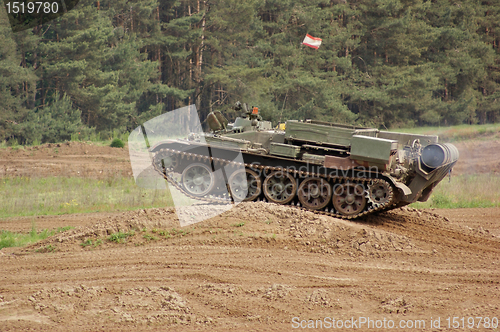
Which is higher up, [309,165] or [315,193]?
[309,165]

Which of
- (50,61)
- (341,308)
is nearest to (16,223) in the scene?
(341,308)

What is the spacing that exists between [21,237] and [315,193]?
267 inches

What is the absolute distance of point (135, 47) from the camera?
33.5m

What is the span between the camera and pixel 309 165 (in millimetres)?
11836

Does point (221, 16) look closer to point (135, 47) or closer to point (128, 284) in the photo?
point (135, 47)

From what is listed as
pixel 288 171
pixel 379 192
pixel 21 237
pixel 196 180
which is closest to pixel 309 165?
pixel 288 171

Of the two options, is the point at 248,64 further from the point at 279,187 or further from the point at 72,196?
the point at 279,187

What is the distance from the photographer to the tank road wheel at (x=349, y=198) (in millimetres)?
11469

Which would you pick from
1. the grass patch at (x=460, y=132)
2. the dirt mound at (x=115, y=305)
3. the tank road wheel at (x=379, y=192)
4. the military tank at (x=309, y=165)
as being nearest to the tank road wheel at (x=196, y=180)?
the military tank at (x=309, y=165)

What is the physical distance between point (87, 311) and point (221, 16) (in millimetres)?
31681

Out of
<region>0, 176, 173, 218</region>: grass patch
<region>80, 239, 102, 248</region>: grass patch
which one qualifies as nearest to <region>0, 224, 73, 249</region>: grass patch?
<region>80, 239, 102, 248</region>: grass patch

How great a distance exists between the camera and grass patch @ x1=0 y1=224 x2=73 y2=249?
10125 millimetres

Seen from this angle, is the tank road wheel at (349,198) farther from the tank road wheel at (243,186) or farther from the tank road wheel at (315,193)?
the tank road wheel at (243,186)

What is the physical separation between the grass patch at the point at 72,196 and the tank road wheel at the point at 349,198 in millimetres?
5519
